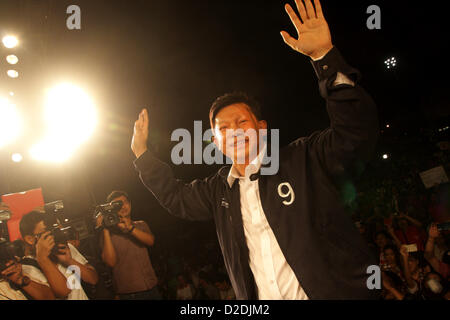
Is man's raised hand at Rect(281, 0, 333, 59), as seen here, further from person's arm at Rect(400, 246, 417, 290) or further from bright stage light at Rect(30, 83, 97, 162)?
person's arm at Rect(400, 246, 417, 290)

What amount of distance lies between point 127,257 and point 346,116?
11.1 feet

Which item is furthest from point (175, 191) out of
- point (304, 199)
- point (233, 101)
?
point (304, 199)

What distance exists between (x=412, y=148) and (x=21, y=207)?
30.9ft

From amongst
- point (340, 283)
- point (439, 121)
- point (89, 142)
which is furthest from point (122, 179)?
point (439, 121)

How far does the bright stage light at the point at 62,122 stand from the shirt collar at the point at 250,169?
3.07 metres

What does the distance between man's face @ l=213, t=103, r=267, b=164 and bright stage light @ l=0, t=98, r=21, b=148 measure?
3.24m

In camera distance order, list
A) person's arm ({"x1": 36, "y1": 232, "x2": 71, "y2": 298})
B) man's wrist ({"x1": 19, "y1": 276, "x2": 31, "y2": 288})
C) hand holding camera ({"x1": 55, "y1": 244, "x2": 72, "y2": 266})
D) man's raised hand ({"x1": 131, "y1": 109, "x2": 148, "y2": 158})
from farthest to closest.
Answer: hand holding camera ({"x1": 55, "y1": 244, "x2": 72, "y2": 266})
person's arm ({"x1": 36, "y1": 232, "x2": 71, "y2": 298})
man's wrist ({"x1": 19, "y1": 276, "x2": 31, "y2": 288})
man's raised hand ({"x1": 131, "y1": 109, "x2": 148, "y2": 158})

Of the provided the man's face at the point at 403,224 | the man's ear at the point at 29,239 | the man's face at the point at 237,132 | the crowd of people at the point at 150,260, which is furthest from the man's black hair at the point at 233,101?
the man's face at the point at 403,224

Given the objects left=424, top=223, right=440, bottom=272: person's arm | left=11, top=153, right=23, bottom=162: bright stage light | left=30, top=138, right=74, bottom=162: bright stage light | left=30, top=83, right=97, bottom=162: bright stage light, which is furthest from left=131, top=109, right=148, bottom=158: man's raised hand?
left=424, top=223, right=440, bottom=272: person's arm

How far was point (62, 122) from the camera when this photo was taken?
398 cm

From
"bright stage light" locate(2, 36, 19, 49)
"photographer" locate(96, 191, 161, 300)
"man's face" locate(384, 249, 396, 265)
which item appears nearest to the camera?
"bright stage light" locate(2, 36, 19, 49)

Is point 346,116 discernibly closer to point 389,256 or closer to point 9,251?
point 9,251

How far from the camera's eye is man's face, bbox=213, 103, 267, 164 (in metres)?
2.00

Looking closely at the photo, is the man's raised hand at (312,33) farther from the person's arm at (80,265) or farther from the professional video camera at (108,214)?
the person's arm at (80,265)
